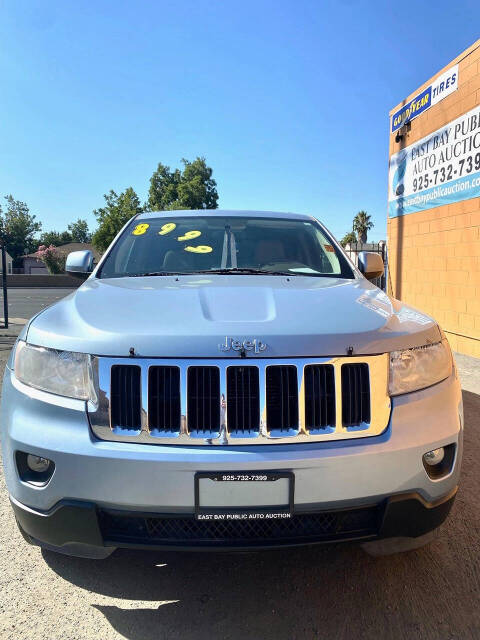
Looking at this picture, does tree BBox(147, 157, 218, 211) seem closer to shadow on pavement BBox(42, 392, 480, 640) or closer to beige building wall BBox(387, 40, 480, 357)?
beige building wall BBox(387, 40, 480, 357)

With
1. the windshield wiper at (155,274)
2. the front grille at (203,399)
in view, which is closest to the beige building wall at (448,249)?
the windshield wiper at (155,274)

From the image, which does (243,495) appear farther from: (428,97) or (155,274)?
(428,97)

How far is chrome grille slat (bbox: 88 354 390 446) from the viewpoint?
171cm

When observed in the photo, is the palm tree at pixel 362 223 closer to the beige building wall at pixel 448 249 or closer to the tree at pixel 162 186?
the tree at pixel 162 186

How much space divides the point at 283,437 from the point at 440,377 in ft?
2.40

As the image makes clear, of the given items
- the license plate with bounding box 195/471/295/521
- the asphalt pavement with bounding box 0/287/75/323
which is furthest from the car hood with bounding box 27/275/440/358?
the asphalt pavement with bounding box 0/287/75/323

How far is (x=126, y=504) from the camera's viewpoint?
5.49ft

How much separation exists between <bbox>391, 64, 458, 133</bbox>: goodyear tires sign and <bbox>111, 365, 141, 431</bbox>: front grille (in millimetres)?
7837

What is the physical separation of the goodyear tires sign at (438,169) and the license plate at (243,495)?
669 cm

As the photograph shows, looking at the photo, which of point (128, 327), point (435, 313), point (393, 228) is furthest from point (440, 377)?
point (393, 228)

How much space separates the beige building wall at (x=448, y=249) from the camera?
7.19m

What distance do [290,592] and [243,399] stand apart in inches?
38.0

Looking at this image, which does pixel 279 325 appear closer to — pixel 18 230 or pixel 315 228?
pixel 315 228

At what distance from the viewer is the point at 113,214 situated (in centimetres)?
4650
